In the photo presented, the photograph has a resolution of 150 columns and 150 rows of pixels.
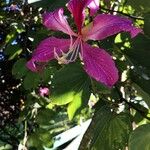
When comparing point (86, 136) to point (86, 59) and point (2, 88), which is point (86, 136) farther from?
point (2, 88)

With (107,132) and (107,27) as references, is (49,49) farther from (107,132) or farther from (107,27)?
(107,132)

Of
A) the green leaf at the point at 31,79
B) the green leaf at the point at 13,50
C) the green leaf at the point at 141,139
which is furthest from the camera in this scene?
the green leaf at the point at 13,50

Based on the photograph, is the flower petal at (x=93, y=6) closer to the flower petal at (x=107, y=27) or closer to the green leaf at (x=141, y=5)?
the flower petal at (x=107, y=27)

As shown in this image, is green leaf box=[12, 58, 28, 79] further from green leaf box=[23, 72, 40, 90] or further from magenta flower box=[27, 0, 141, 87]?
magenta flower box=[27, 0, 141, 87]

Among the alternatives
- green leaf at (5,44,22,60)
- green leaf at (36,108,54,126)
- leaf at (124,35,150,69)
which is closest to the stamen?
leaf at (124,35,150,69)

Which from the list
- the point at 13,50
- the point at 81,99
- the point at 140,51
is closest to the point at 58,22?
the point at 140,51

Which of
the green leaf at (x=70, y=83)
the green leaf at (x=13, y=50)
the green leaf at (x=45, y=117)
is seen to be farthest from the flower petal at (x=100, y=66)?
the green leaf at (x=45, y=117)
